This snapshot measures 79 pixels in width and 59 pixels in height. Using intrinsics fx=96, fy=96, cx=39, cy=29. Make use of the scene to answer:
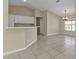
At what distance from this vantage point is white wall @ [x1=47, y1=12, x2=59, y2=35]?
1128 cm

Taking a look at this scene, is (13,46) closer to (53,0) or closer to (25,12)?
(53,0)

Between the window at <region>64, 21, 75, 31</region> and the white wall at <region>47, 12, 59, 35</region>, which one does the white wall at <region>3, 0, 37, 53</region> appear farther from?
the window at <region>64, 21, 75, 31</region>

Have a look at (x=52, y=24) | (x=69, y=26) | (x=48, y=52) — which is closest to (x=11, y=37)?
(x=48, y=52)

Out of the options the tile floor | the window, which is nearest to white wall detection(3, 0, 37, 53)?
the tile floor

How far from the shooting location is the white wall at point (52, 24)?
11.3m

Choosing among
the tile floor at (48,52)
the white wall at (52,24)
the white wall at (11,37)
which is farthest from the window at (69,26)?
the white wall at (11,37)

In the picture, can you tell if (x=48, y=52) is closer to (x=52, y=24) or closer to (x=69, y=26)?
(x=52, y=24)

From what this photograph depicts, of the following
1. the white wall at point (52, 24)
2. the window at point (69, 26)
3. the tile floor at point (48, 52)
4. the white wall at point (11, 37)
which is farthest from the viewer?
the window at point (69, 26)

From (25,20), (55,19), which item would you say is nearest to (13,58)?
(25,20)

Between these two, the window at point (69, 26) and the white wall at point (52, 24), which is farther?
the window at point (69, 26)

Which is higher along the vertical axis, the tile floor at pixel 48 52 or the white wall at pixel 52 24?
the white wall at pixel 52 24

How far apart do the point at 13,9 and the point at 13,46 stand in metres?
6.27

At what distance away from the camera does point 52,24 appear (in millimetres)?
11984

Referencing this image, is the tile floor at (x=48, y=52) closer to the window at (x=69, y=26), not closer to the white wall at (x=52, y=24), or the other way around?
the white wall at (x=52, y=24)
